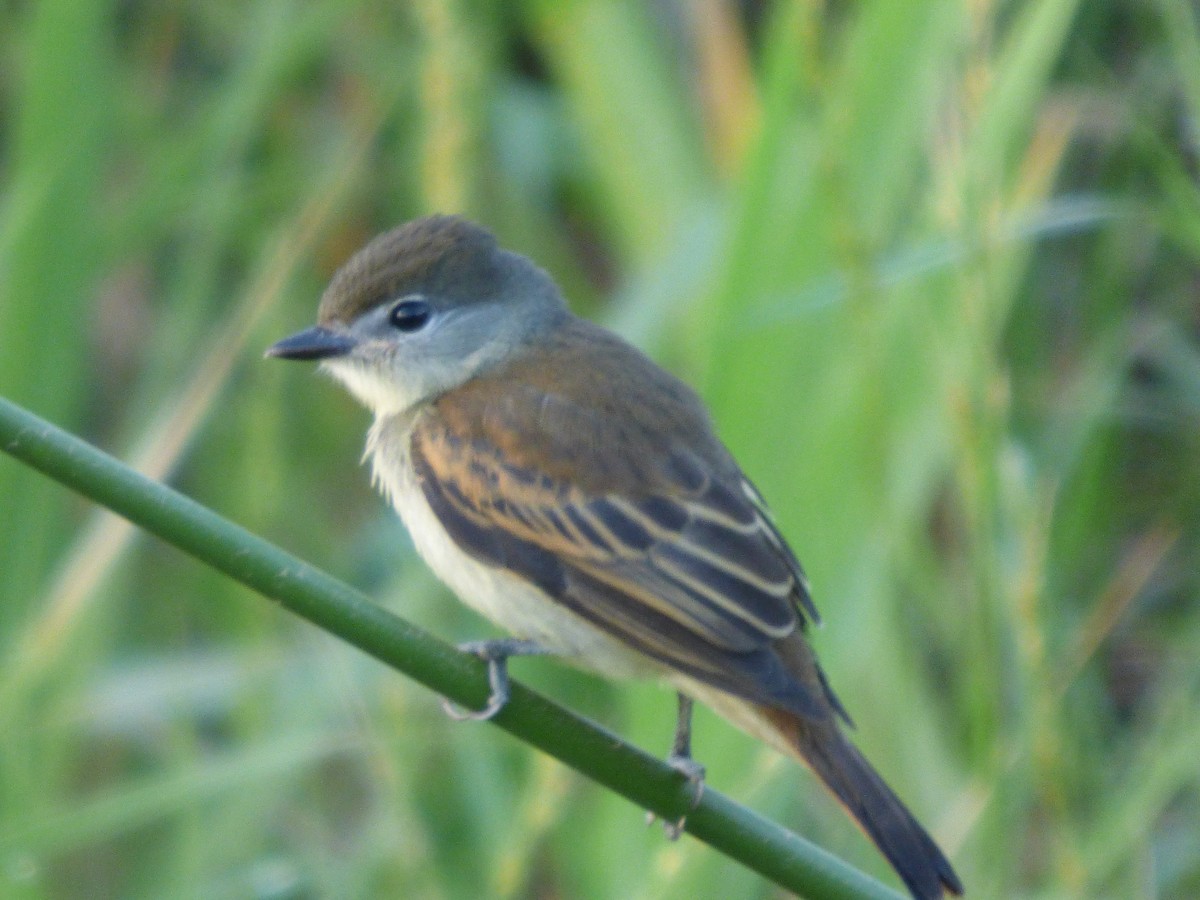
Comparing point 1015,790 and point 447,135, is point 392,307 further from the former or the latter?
point 1015,790

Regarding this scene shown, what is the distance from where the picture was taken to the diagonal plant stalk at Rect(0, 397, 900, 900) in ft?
6.47

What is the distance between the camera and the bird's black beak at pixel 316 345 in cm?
323

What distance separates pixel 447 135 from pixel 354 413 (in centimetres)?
221

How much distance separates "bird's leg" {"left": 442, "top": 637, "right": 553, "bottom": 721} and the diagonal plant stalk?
0.06 feet

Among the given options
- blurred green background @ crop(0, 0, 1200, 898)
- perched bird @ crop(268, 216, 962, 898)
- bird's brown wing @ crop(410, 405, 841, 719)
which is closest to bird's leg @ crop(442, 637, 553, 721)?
perched bird @ crop(268, 216, 962, 898)

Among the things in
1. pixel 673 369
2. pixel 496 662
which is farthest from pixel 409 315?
pixel 673 369

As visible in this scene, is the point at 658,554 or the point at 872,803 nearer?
the point at 872,803

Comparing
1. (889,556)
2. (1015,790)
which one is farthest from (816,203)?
(1015,790)

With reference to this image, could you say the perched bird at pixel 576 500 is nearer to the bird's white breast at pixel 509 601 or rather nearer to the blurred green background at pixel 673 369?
the bird's white breast at pixel 509 601

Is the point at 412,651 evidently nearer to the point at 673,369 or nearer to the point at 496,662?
the point at 496,662

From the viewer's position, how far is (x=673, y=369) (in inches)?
193

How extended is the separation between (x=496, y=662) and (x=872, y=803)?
58cm

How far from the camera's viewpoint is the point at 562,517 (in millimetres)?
2914

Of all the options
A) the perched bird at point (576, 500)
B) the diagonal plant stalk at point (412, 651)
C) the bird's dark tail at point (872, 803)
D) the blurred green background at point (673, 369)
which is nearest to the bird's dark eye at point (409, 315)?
the perched bird at point (576, 500)
